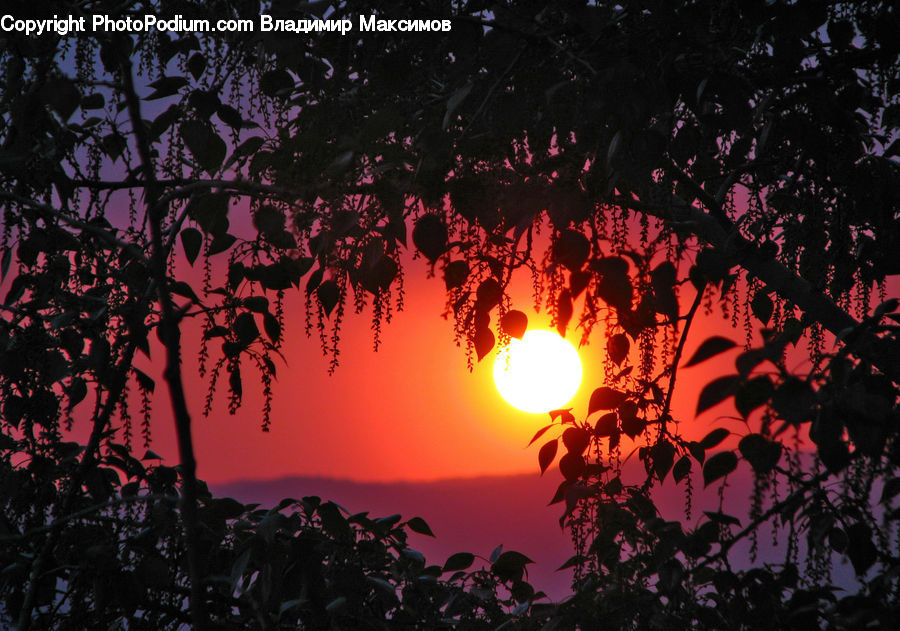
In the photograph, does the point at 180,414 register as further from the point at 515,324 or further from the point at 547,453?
the point at 547,453

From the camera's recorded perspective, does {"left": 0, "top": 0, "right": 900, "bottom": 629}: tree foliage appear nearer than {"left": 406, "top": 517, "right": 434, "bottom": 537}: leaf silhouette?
Yes

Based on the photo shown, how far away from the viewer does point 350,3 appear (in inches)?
78.2

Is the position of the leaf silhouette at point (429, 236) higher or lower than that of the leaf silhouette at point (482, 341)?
higher

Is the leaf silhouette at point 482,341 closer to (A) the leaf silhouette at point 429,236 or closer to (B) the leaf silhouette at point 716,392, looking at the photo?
(A) the leaf silhouette at point 429,236

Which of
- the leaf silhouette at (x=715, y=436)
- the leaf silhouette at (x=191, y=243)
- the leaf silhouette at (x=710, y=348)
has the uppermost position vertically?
the leaf silhouette at (x=191, y=243)

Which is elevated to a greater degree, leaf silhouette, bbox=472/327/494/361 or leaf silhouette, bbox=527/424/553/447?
leaf silhouette, bbox=472/327/494/361

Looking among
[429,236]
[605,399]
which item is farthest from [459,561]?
[429,236]

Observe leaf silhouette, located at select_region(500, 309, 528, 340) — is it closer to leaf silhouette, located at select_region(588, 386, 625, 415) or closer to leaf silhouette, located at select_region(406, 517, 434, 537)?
leaf silhouette, located at select_region(588, 386, 625, 415)

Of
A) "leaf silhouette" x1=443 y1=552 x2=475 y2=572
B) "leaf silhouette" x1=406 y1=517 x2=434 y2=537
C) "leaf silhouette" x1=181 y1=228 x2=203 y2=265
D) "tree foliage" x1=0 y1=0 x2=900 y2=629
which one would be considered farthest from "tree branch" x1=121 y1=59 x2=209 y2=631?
"leaf silhouette" x1=443 y1=552 x2=475 y2=572

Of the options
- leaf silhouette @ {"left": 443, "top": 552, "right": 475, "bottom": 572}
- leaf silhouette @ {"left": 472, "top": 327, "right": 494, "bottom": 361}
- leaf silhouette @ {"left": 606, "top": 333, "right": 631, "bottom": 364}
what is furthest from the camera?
leaf silhouette @ {"left": 443, "top": 552, "right": 475, "bottom": 572}

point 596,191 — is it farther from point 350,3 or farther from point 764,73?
point 350,3

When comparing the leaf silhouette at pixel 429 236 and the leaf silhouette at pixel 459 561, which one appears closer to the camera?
the leaf silhouette at pixel 429 236

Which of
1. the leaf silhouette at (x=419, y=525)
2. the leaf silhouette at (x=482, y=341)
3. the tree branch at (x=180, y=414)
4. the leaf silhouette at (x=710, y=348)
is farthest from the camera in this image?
the leaf silhouette at (x=419, y=525)

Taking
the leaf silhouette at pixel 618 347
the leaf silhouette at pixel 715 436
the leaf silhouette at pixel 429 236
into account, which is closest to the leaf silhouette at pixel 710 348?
the leaf silhouette at pixel 429 236
